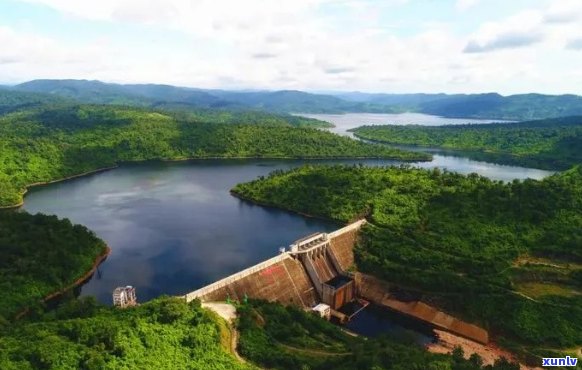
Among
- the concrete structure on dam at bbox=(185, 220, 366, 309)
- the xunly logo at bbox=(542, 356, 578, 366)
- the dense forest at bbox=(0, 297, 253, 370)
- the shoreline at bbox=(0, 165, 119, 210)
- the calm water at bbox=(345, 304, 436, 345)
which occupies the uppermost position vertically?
the dense forest at bbox=(0, 297, 253, 370)

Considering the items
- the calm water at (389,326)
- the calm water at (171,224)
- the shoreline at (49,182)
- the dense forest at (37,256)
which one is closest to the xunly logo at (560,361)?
the calm water at (389,326)

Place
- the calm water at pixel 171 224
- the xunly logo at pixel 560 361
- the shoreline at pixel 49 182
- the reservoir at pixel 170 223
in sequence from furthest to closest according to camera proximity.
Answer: the shoreline at pixel 49 182, the reservoir at pixel 170 223, the calm water at pixel 171 224, the xunly logo at pixel 560 361

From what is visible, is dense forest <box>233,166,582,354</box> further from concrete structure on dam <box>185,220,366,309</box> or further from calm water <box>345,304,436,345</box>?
concrete structure on dam <box>185,220,366,309</box>

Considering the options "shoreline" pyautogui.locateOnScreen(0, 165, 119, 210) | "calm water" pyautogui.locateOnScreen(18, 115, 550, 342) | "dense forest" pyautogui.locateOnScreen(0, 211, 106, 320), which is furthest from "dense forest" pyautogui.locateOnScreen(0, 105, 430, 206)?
"dense forest" pyautogui.locateOnScreen(0, 211, 106, 320)

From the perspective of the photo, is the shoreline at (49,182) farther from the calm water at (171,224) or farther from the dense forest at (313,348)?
the dense forest at (313,348)

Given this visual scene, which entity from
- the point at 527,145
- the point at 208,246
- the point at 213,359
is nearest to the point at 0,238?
the point at 208,246

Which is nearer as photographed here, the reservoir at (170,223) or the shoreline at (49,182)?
the reservoir at (170,223)
